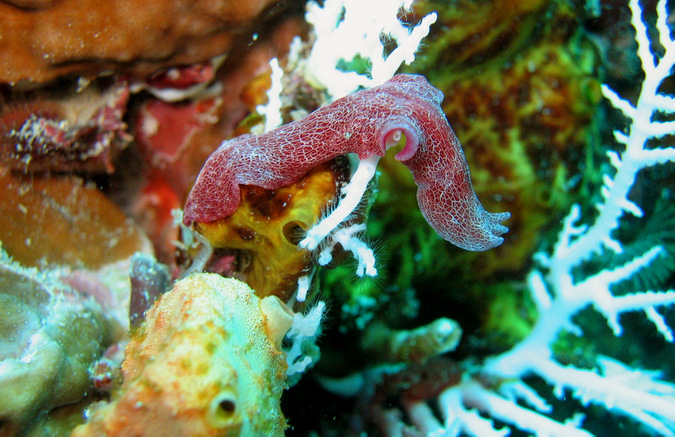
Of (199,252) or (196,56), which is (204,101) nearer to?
(196,56)

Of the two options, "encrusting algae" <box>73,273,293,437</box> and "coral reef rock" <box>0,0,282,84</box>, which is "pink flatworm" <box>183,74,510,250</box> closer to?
"encrusting algae" <box>73,273,293,437</box>

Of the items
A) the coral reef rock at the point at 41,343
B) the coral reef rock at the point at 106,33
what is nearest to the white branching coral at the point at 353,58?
the coral reef rock at the point at 106,33

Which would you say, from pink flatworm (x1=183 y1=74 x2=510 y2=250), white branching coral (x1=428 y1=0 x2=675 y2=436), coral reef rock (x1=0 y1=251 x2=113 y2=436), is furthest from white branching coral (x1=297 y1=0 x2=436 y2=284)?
white branching coral (x1=428 y1=0 x2=675 y2=436)

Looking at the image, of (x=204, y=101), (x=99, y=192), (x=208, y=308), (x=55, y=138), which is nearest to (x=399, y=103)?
(x=208, y=308)

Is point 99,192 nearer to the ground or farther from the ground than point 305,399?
farther from the ground

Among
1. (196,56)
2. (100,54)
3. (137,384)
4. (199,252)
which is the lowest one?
(137,384)

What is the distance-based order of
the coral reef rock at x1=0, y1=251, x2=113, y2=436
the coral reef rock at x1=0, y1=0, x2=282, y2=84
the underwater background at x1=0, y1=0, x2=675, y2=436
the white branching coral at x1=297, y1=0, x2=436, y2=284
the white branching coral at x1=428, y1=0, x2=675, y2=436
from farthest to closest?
the white branching coral at x1=428, y1=0, x2=675, y2=436 < the coral reef rock at x1=0, y1=0, x2=282, y2=84 < the underwater background at x1=0, y1=0, x2=675, y2=436 < the white branching coral at x1=297, y1=0, x2=436, y2=284 < the coral reef rock at x1=0, y1=251, x2=113, y2=436

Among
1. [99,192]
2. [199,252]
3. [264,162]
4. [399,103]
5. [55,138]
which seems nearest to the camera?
[399,103]
